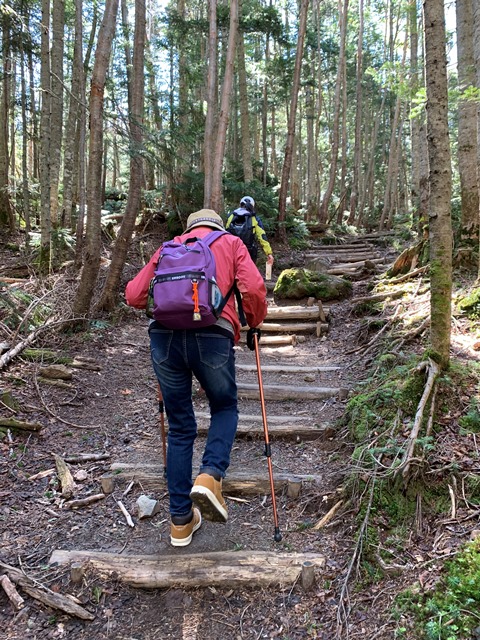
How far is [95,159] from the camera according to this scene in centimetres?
705

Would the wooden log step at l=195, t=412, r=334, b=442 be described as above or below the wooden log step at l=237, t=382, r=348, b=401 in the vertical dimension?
below

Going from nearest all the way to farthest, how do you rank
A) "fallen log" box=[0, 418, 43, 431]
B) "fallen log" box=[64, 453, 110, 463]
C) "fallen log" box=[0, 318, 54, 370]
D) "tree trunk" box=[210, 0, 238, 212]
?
"fallen log" box=[64, 453, 110, 463], "fallen log" box=[0, 418, 43, 431], "fallen log" box=[0, 318, 54, 370], "tree trunk" box=[210, 0, 238, 212]

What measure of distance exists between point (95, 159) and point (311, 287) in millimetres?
4962

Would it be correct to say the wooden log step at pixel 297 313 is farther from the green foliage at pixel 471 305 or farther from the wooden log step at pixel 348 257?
the wooden log step at pixel 348 257

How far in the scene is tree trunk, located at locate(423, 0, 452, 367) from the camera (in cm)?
361

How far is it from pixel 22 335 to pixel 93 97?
3682 mm

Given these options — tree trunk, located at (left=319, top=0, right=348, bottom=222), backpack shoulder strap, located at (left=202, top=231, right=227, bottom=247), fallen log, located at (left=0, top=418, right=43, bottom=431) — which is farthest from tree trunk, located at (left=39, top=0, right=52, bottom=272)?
tree trunk, located at (left=319, top=0, right=348, bottom=222)

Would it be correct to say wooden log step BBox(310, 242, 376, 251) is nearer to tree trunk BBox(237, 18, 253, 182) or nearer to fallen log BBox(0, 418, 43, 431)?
tree trunk BBox(237, 18, 253, 182)

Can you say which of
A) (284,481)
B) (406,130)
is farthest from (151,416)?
(406,130)

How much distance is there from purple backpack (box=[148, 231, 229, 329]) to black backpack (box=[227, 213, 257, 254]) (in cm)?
527

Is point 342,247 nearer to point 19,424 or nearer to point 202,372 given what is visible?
point 19,424

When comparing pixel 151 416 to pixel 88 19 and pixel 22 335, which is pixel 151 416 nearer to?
pixel 22 335

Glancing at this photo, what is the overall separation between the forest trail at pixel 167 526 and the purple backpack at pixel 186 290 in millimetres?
1581

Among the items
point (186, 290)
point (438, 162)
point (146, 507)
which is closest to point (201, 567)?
point (146, 507)
